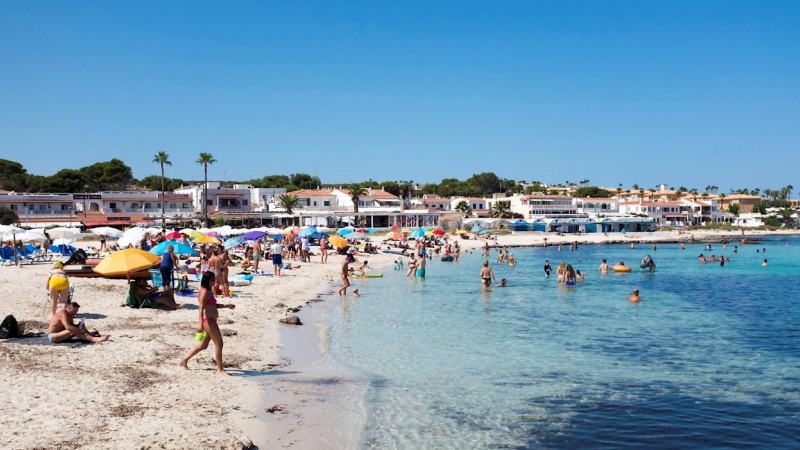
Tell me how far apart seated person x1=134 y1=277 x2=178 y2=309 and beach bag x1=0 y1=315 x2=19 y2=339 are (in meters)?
4.60

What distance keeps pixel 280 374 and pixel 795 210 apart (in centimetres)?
12716

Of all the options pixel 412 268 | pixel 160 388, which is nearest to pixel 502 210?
pixel 412 268

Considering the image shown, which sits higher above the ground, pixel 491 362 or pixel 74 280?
pixel 74 280

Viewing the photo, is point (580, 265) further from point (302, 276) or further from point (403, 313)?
point (403, 313)

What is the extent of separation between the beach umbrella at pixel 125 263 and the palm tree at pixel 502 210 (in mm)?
78628

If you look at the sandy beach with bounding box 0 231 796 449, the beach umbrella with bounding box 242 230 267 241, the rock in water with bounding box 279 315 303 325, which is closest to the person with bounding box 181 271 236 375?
the sandy beach with bounding box 0 231 796 449

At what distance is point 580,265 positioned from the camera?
1704 inches

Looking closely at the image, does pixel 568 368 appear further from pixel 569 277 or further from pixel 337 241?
pixel 337 241

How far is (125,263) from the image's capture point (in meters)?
14.0

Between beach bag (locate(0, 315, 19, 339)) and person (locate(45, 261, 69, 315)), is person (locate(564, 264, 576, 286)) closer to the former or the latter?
person (locate(45, 261, 69, 315))

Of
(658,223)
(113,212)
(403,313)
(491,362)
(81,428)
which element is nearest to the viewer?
(81,428)

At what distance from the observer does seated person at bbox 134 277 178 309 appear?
15148 millimetres

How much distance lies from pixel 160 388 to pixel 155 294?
6941 mm

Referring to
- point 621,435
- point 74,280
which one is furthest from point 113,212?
point 621,435
